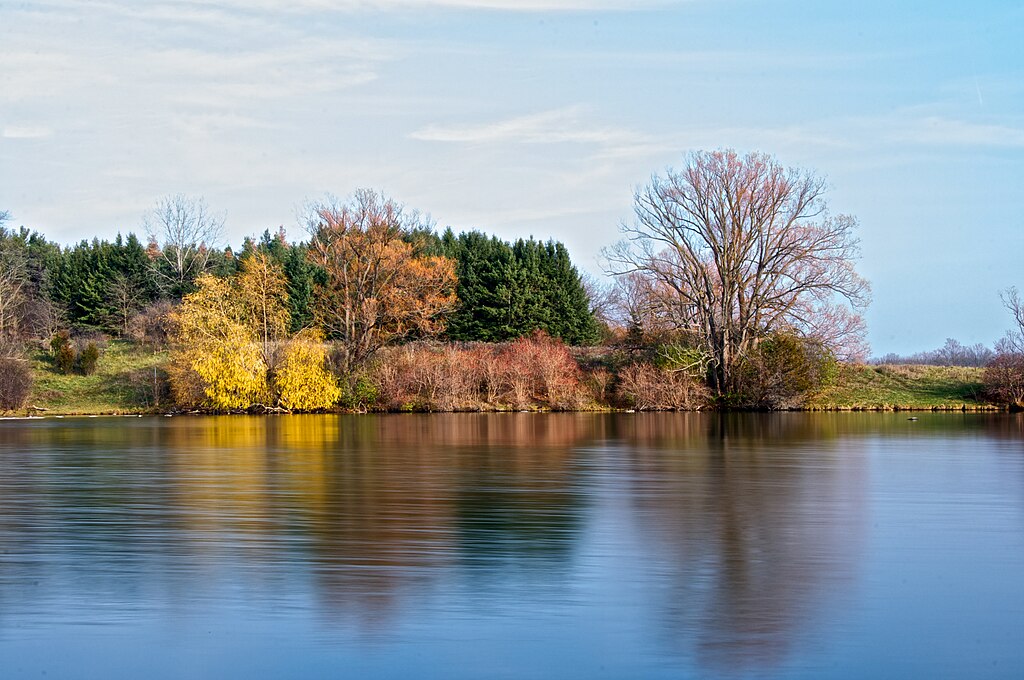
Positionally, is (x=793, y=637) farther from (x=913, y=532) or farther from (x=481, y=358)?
(x=481, y=358)

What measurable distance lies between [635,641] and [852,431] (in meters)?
26.2

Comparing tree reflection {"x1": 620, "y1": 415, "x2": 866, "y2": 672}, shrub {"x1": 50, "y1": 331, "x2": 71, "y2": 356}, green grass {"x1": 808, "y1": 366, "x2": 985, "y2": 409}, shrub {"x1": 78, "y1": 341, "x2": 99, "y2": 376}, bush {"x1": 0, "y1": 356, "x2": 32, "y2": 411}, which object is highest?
shrub {"x1": 50, "y1": 331, "x2": 71, "y2": 356}

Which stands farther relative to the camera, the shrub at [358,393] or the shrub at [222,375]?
the shrub at [358,393]

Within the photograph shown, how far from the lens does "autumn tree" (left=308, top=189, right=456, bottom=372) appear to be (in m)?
50.6

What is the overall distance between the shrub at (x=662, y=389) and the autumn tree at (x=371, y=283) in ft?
31.7

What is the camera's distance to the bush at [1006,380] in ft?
156

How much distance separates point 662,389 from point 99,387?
26.3 metres

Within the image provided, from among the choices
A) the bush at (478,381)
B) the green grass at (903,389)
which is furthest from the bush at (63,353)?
the green grass at (903,389)

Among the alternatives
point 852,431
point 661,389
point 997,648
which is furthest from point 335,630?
point 661,389

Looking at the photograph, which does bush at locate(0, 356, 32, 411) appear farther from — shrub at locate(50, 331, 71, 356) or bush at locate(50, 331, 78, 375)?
shrub at locate(50, 331, 71, 356)

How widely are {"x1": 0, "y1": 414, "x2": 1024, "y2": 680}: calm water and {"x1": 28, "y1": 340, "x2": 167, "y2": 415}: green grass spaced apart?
93.5 ft

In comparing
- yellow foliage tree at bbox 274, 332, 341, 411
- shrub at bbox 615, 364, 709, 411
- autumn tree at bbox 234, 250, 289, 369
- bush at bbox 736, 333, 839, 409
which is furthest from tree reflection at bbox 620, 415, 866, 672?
autumn tree at bbox 234, 250, 289, 369

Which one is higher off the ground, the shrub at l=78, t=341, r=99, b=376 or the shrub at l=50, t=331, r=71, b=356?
the shrub at l=50, t=331, r=71, b=356

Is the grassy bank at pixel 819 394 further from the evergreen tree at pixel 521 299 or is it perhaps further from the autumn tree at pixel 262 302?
the evergreen tree at pixel 521 299
